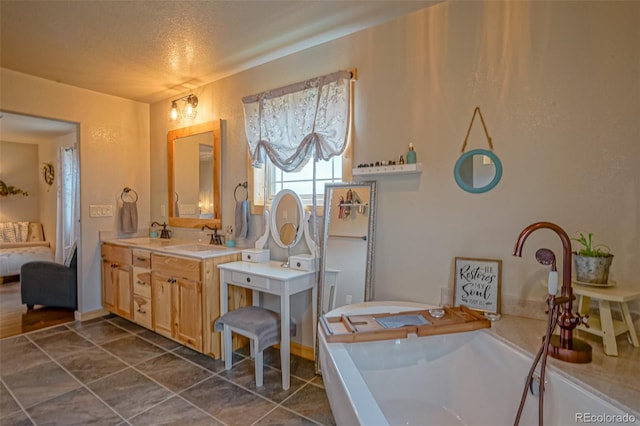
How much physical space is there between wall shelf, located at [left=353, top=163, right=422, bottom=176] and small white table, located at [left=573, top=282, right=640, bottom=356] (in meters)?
1.01

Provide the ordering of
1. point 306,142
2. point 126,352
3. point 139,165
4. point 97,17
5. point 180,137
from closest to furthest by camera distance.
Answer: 1. point 97,17
2. point 306,142
3. point 126,352
4. point 180,137
5. point 139,165

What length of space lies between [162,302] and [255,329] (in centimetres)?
119

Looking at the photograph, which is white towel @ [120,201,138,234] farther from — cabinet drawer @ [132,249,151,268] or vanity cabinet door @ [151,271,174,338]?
vanity cabinet door @ [151,271,174,338]

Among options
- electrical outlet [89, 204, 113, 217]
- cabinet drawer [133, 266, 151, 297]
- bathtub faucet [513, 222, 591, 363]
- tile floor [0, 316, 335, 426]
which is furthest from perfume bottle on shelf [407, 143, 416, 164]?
electrical outlet [89, 204, 113, 217]

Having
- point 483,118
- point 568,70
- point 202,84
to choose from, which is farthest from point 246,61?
point 568,70

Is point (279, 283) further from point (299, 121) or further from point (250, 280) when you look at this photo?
point (299, 121)

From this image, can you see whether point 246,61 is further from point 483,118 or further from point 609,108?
point 609,108

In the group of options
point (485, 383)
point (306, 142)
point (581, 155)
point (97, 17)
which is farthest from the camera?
point (306, 142)

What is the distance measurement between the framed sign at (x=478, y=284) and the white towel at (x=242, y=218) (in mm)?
1800

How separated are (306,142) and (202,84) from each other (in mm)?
1640

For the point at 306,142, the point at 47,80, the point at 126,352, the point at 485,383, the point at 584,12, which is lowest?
the point at 126,352

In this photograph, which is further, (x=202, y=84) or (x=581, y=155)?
(x=202, y=84)

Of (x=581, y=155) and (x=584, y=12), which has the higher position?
(x=584, y=12)

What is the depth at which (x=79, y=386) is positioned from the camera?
7.20 ft
